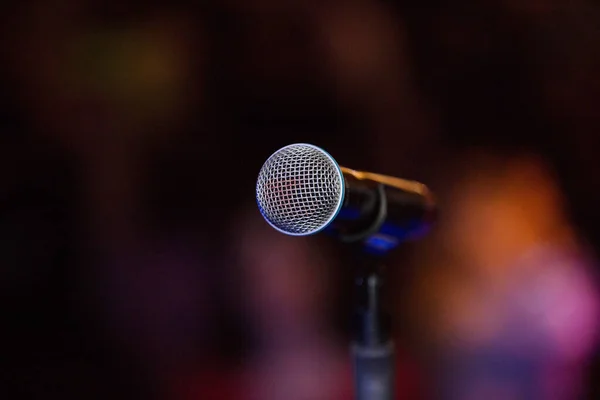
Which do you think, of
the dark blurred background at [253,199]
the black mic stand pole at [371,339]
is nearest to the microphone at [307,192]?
the black mic stand pole at [371,339]

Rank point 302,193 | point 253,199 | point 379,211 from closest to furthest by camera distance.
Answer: point 302,193 → point 379,211 → point 253,199

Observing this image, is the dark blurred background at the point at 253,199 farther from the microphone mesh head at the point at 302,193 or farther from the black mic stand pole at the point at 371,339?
the microphone mesh head at the point at 302,193

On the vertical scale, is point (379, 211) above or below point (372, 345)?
above

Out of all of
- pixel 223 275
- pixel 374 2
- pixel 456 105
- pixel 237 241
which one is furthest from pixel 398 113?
pixel 223 275

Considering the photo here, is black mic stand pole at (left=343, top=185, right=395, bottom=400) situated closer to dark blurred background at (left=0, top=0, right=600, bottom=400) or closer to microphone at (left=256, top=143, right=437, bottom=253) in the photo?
microphone at (left=256, top=143, right=437, bottom=253)

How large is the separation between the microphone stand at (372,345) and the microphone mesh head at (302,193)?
0.21 metres

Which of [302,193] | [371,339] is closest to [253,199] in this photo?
[371,339]

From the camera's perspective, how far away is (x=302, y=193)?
53cm

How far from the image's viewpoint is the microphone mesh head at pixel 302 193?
20.9 inches

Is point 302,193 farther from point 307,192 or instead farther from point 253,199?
point 253,199

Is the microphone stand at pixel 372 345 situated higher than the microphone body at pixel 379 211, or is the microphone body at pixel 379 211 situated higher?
the microphone body at pixel 379 211

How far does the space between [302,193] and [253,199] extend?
4.73 feet

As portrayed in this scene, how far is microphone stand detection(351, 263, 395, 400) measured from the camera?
695 mm

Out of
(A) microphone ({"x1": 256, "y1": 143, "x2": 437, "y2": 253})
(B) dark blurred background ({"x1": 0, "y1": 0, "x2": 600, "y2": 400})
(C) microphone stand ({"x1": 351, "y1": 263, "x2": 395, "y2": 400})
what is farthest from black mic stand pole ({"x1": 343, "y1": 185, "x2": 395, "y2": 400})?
(B) dark blurred background ({"x1": 0, "y1": 0, "x2": 600, "y2": 400})
